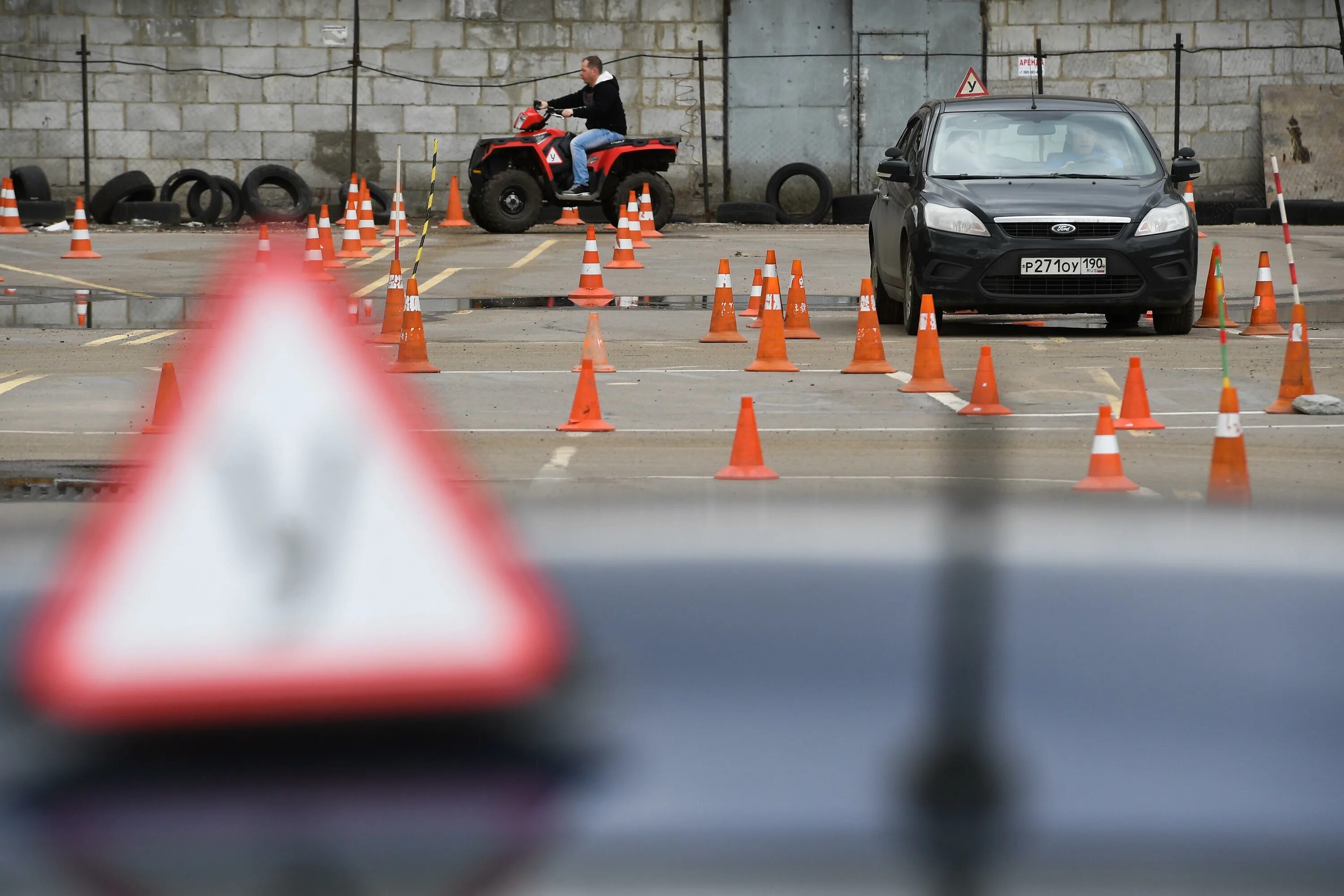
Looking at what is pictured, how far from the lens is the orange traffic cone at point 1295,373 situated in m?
10.1

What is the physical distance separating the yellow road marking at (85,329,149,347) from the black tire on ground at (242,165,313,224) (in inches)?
531

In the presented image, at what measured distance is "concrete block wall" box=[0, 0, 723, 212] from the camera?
97.2 feet

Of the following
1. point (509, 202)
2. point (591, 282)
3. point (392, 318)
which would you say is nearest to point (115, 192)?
point (509, 202)

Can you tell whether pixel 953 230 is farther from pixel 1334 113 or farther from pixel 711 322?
pixel 1334 113

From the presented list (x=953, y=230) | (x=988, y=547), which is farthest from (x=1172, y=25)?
(x=988, y=547)

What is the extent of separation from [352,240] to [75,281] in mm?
3718

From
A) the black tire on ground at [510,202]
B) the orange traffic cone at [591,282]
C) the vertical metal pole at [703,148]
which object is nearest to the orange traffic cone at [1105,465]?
the orange traffic cone at [591,282]

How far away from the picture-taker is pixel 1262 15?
97.0 feet

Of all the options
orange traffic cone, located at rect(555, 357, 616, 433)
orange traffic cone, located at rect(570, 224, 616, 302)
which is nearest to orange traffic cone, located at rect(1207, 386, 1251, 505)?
orange traffic cone, located at rect(555, 357, 616, 433)

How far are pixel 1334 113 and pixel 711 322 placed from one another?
1845cm

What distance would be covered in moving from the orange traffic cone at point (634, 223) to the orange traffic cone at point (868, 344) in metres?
8.79

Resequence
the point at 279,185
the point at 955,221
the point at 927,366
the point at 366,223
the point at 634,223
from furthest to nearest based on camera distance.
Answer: the point at 279,185 → the point at 366,223 → the point at 634,223 → the point at 955,221 → the point at 927,366

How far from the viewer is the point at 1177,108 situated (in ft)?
96.6

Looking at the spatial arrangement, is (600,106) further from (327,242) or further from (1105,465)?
(1105,465)
